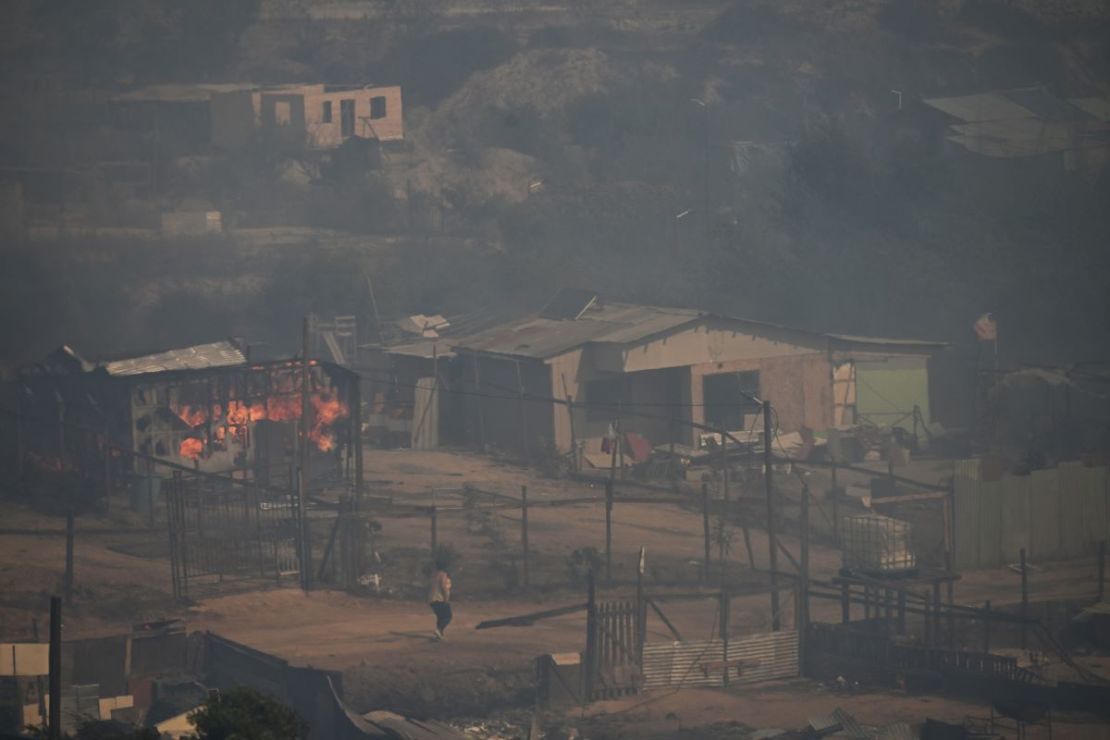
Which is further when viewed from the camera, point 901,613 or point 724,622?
point 724,622

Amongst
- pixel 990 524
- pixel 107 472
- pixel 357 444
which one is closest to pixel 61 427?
pixel 107 472

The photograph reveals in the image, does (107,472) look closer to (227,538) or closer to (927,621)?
(227,538)

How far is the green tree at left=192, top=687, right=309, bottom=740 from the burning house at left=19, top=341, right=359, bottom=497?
739 inches

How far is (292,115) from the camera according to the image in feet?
245

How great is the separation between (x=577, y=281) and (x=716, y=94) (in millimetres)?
28674

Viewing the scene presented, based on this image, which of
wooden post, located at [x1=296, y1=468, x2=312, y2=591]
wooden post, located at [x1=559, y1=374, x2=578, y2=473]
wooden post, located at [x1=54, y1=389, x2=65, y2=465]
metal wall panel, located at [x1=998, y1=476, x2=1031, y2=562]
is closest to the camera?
wooden post, located at [x1=296, y1=468, x2=312, y2=591]

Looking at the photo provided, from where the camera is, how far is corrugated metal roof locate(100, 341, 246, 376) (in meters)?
34.2

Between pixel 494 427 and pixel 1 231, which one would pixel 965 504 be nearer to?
pixel 494 427

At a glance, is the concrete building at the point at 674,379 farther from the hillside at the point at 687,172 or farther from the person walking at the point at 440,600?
the person walking at the point at 440,600

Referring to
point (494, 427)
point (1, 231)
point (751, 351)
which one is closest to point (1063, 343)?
point (751, 351)

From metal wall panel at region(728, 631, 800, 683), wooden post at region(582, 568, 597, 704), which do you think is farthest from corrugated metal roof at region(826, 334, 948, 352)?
wooden post at region(582, 568, 597, 704)

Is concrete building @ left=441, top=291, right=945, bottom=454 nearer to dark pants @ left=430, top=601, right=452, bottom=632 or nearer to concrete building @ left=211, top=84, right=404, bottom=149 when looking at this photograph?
dark pants @ left=430, top=601, right=452, bottom=632

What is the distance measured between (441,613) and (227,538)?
18.0 feet

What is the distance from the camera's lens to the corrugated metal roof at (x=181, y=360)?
112 ft
